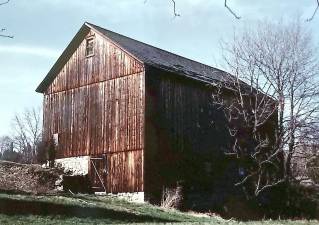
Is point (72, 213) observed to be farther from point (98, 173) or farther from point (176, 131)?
point (176, 131)

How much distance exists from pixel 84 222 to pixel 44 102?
18111 mm

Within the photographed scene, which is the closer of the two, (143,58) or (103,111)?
(143,58)

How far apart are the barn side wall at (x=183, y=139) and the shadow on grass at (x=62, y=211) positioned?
23.5 feet

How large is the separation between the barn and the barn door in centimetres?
6

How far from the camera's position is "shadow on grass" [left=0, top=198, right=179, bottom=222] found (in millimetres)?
19078

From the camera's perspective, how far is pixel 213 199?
1219 inches

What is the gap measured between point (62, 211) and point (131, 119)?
9.94 m

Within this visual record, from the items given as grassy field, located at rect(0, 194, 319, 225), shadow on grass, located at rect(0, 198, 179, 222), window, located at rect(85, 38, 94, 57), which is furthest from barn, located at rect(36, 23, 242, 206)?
shadow on grass, located at rect(0, 198, 179, 222)

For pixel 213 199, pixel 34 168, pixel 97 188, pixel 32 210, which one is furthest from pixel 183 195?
pixel 32 210

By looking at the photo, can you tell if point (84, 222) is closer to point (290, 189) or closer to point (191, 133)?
point (191, 133)

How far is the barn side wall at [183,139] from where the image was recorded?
28.2m

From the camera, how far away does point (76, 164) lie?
3095 centimetres

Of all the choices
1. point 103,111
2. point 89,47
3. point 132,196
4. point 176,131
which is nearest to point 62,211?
point 132,196

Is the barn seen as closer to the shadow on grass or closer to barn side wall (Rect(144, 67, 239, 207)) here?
barn side wall (Rect(144, 67, 239, 207))
